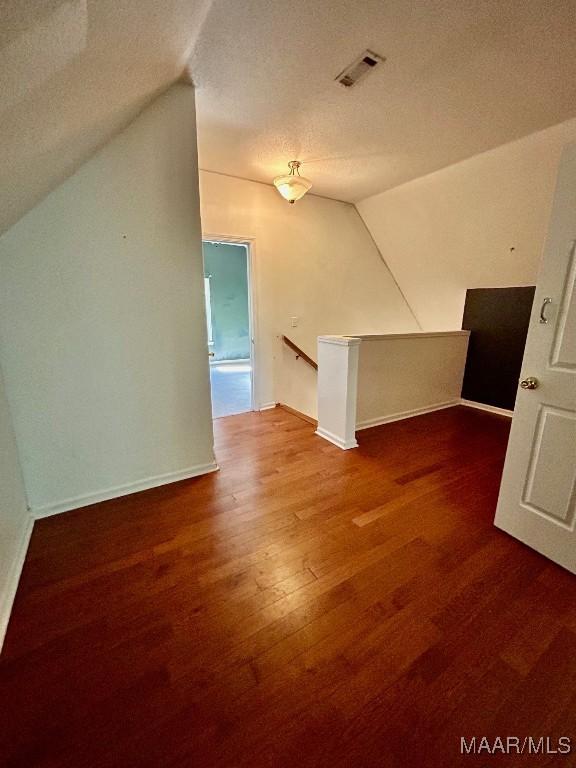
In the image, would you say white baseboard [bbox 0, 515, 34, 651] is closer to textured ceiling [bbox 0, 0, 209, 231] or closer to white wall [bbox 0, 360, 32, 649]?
white wall [bbox 0, 360, 32, 649]

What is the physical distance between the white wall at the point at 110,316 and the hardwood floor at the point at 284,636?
34cm

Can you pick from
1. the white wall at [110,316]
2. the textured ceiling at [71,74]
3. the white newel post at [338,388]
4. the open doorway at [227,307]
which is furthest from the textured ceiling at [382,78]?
the open doorway at [227,307]

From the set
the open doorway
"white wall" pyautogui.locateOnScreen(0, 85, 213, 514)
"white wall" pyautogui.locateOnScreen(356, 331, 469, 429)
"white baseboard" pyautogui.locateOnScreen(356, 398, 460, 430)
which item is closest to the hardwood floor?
"white wall" pyautogui.locateOnScreen(0, 85, 213, 514)

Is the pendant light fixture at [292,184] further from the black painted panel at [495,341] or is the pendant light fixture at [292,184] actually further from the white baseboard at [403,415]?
the black painted panel at [495,341]

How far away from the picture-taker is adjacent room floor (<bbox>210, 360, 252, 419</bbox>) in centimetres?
396

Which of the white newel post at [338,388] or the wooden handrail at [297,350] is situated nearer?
the white newel post at [338,388]

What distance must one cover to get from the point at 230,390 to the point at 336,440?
2533 millimetres

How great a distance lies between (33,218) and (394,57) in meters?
2.17

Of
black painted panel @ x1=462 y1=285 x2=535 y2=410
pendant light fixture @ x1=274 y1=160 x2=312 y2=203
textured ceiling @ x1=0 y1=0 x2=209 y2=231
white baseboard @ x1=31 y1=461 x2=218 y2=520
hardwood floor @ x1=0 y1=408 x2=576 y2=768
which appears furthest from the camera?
A: black painted panel @ x1=462 y1=285 x2=535 y2=410

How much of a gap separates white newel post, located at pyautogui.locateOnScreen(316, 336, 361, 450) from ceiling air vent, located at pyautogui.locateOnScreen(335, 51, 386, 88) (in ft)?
5.40

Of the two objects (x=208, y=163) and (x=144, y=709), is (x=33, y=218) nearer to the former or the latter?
(x=208, y=163)

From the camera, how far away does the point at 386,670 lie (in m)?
1.08

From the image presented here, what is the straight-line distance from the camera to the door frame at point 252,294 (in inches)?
132

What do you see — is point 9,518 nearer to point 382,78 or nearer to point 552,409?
point 552,409
